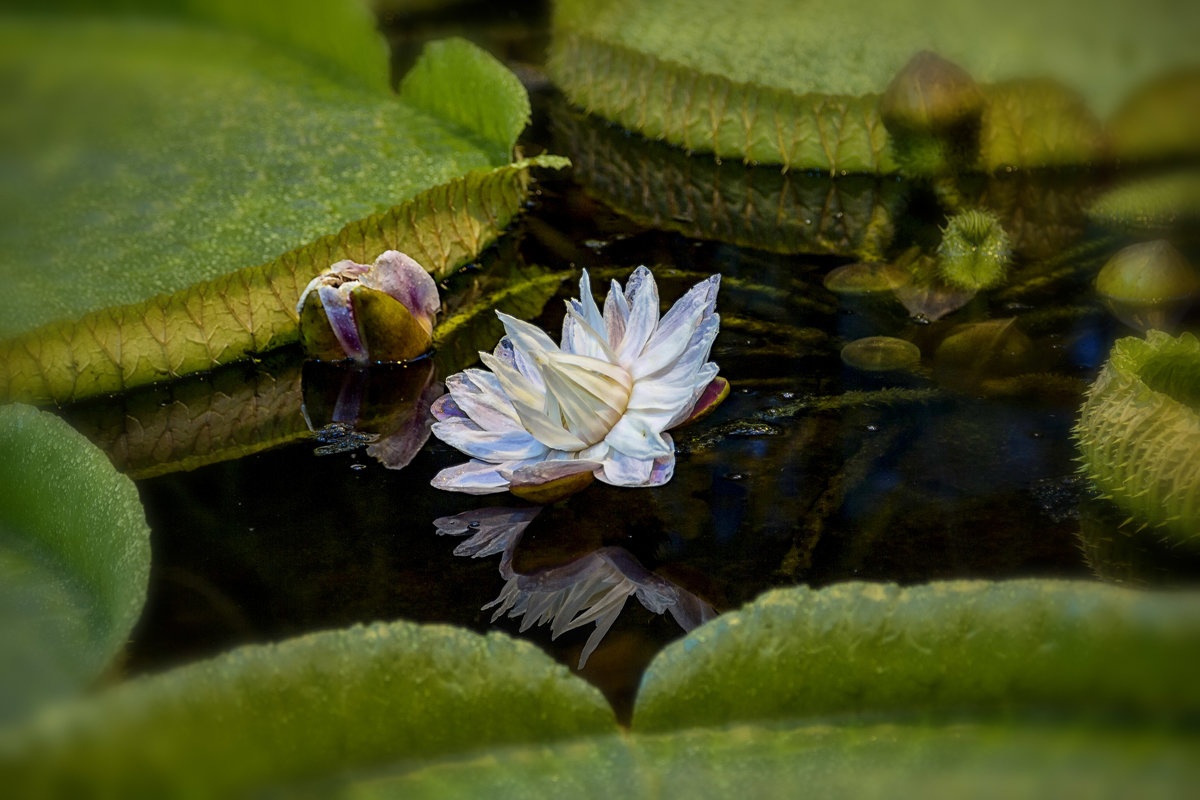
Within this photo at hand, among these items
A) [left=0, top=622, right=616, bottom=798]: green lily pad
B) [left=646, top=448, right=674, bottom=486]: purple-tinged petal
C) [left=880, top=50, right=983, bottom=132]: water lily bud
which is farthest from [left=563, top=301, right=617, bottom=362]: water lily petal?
[left=880, top=50, right=983, bottom=132]: water lily bud

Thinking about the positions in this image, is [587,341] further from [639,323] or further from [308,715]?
[308,715]

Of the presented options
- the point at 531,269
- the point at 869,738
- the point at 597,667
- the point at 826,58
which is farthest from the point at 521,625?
the point at 826,58

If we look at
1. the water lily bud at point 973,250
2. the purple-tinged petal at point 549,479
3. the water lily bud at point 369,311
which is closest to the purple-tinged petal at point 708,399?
the purple-tinged petal at point 549,479

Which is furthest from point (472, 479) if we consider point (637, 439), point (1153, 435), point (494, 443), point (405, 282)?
point (1153, 435)

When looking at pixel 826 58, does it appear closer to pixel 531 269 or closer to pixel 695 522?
pixel 531 269

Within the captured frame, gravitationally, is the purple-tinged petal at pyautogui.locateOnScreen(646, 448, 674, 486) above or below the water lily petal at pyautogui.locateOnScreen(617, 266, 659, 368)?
below

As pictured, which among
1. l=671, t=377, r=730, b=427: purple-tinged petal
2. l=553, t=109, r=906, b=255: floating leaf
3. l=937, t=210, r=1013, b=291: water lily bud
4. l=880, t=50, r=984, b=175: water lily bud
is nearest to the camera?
l=671, t=377, r=730, b=427: purple-tinged petal

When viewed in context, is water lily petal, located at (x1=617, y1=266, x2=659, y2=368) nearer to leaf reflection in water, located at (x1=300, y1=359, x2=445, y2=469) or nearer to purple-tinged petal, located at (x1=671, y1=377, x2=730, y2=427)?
purple-tinged petal, located at (x1=671, y1=377, x2=730, y2=427)
